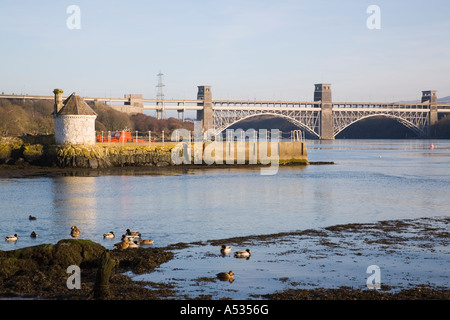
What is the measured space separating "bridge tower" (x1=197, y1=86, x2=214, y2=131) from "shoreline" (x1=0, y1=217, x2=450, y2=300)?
127m

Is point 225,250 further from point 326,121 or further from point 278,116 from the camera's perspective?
point 326,121

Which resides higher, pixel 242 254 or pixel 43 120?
pixel 43 120

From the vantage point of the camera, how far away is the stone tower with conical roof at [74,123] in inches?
1943

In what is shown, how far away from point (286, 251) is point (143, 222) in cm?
790

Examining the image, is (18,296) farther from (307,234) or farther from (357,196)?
(357,196)

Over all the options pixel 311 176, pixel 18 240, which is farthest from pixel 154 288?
pixel 311 176

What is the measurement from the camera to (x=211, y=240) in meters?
19.7

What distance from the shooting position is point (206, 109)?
15300 centimetres

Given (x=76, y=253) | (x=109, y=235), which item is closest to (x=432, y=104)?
(x=109, y=235)

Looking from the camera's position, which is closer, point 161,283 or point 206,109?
point 161,283

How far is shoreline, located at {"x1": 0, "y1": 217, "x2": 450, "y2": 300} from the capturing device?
1273cm

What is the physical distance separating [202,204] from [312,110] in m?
142

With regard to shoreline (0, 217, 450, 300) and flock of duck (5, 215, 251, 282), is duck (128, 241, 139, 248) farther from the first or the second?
shoreline (0, 217, 450, 300)

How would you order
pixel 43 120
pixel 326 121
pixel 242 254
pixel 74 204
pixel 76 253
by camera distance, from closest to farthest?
1. pixel 76 253
2. pixel 242 254
3. pixel 74 204
4. pixel 43 120
5. pixel 326 121
